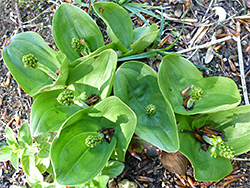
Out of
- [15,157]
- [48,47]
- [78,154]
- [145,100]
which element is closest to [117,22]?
[48,47]

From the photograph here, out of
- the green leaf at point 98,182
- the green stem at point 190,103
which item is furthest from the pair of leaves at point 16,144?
the green stem at point 190,103

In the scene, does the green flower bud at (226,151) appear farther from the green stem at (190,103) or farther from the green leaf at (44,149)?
the green leaf at (44,149)

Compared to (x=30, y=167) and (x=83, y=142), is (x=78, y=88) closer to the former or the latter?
(x=83, y=142)

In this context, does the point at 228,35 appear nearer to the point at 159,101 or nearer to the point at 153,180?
the point at 159,101

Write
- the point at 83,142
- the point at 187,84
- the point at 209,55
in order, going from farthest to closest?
the point at 209,55, the point at 187,84, the point at 83,142

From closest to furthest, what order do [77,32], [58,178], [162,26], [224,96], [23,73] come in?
1. [58,178]
2. [224,96]
3. [23,73]
4. [77,32]
5. [162,26]

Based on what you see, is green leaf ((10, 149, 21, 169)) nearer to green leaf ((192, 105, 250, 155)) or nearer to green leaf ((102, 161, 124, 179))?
green leaf ((102, 161, 124, 179))

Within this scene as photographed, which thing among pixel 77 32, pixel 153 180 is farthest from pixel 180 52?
pixel 153 180
